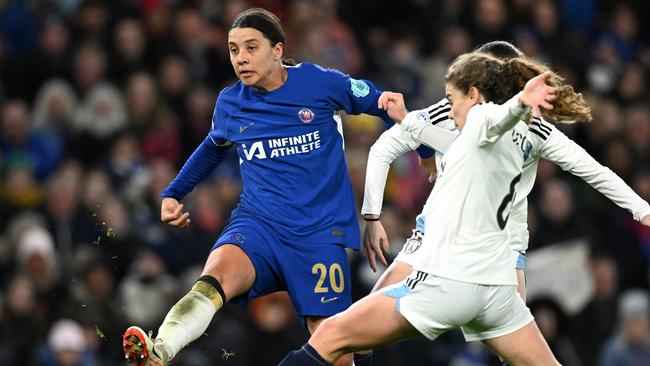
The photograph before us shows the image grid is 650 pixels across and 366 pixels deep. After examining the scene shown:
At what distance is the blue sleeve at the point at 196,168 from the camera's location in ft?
22.7

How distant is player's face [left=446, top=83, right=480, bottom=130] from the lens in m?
5.68

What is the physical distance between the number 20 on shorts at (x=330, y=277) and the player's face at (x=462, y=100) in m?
1.33

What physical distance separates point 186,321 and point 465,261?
4.74 feet

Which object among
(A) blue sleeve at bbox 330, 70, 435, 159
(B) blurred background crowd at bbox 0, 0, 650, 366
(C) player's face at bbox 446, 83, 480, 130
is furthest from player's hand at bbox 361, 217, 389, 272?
(B) blurred background crowd at bbox 0, 0, 650, 366

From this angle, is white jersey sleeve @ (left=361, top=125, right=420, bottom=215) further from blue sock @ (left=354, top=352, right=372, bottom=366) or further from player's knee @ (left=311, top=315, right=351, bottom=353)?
player's knee @ (left=311, top=315, right=351, bottom=353)

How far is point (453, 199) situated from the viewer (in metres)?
5.53

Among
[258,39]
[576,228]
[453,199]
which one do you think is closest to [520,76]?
[453,199]

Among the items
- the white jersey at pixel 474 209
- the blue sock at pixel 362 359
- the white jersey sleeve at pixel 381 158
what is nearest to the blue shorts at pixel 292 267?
the white jersey sleeve at pixel 381 158

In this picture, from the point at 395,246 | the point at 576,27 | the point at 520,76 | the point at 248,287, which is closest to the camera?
the point at 520,76

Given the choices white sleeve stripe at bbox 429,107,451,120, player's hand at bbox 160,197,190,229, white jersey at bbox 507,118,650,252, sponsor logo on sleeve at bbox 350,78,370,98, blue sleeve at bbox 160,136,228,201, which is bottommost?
player's hand at bbox 160,197,190,229

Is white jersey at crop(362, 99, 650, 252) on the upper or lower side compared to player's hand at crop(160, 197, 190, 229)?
upper

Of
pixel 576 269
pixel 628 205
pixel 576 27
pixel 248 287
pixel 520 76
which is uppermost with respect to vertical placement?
pixel 520 76

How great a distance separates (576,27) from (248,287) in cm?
888

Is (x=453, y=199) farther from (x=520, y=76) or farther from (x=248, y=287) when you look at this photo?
(x=248, y=287)
